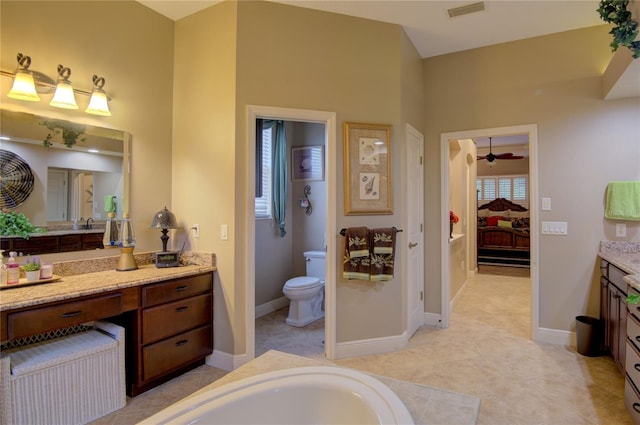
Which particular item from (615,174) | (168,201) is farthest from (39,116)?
(615,174)

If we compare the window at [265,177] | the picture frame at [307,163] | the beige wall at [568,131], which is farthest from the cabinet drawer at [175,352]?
the beige wall at [568,131]

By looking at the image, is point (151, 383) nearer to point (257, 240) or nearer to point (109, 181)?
point (109, 181)

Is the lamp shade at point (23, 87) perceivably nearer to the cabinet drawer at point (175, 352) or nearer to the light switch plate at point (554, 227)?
the cabinet drawer at point (175, 352)

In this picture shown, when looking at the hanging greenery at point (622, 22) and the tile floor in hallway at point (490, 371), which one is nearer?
the hanging greenery at point (622, 22)

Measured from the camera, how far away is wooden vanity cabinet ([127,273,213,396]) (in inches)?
89.4

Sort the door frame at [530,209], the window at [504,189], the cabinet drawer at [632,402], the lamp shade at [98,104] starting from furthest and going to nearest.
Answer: the window at [504,189]
the door frame at [530,209]
the lamp shade at [98,104]
the cabinet drawer at [632,402]

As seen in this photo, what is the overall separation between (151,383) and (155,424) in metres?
1.41

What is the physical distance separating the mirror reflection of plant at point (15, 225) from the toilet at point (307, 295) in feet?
7.22

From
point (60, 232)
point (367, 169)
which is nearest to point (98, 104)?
point (60, 232)

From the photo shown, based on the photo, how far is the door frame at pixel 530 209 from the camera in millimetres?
3213

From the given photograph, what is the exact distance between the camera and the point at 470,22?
2.99 m

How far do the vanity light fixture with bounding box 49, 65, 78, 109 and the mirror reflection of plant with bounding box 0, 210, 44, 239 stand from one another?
0.78 m

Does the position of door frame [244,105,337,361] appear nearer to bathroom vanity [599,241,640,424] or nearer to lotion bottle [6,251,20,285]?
lotion bottle [6,251,20,285]

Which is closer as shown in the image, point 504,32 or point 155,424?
point 155,424
